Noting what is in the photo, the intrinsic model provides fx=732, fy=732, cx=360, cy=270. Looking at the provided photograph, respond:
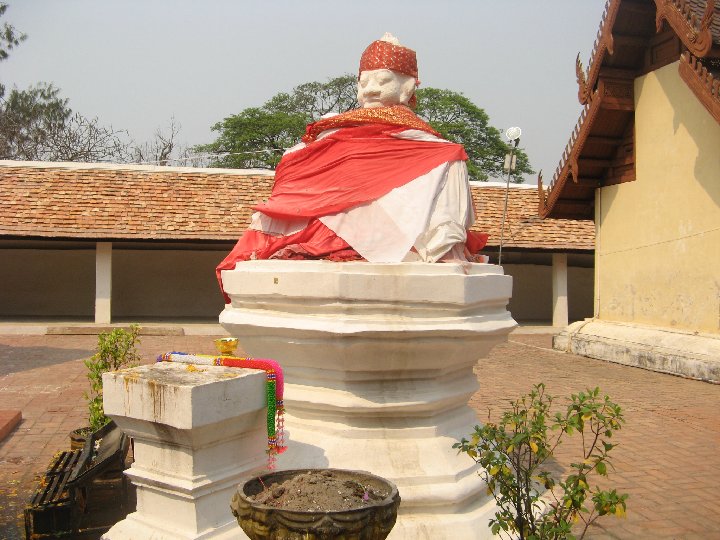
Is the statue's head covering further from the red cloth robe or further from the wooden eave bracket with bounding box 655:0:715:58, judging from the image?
the wooden eave bracket with bounding box 655:0:715:58

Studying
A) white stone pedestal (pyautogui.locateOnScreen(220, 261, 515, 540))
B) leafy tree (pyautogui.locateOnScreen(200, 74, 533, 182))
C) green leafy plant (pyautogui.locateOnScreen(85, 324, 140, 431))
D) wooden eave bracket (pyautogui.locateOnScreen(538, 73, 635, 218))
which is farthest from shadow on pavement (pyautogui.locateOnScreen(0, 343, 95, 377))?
leafy tree (pyautogui.locateOnScreen(200, 74, 533, 182))

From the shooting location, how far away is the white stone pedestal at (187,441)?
8.70 feet

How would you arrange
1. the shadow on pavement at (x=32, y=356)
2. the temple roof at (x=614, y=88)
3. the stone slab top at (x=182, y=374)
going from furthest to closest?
the temple roof at (x=614, y=88) → the shadow on pavement at (x=32, y=356) → the stone slab top at (x=182, y=374)

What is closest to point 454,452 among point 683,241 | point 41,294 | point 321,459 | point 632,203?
point 321,459

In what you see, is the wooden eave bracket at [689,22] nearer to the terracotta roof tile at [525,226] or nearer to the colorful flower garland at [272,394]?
the terracotta roof tile at [525,226]

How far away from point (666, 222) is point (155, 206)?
1031 cm

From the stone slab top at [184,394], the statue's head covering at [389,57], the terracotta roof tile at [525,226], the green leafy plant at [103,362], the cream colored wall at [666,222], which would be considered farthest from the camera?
the terracotta roof tile at [525,226]

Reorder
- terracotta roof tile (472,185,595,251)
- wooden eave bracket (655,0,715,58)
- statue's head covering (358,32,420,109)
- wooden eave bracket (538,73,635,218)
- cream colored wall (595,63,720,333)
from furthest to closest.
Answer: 1. terracotta roof tile (472,185,595,251)
2. wooden eave bracket (538,73,635,218)
3. cream colored wall (595,63,720,333)
4. wooden eave bracket (655,0,715,58)
5. statue's head covering (358,32,420,109)

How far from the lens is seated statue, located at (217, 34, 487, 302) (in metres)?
3.48

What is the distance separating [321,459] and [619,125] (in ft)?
33.7

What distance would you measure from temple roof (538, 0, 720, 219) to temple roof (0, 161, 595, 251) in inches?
120

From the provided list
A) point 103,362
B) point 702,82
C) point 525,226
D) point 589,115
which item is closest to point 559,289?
point 525,226

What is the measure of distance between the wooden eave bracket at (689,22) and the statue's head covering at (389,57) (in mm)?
5800

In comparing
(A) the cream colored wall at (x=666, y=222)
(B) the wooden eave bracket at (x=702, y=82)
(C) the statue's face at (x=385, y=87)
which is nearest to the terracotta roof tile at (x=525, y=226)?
(A) the cream colored wall at (x=666, y=222)
